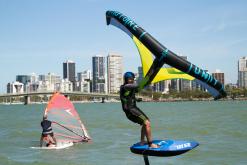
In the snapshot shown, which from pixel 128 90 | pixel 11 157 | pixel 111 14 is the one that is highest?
pixel 111 14

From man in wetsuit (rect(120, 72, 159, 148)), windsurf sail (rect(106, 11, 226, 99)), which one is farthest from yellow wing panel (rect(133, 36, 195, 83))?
man in wetsuit (rect(120, 72, 159, 148))

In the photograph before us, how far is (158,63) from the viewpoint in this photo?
26.1ft

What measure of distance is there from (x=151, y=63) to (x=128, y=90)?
3.57ft

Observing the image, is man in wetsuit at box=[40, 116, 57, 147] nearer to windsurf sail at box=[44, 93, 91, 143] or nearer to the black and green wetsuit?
windsurf sail at box=[44, 93, 91, 143]

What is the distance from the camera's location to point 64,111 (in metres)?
22.5

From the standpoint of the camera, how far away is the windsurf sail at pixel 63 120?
2180cm

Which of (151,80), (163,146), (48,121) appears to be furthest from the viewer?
(48,121)

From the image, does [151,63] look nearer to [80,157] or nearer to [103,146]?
[80,157]

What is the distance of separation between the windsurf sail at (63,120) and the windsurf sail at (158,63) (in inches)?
531

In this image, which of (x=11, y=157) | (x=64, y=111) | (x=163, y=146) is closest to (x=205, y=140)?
(x=64, y=111)

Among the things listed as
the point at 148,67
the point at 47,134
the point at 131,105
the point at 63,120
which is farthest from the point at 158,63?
the point at 63,120

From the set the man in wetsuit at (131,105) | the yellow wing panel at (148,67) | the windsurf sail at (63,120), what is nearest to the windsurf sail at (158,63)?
the yellow wing panel at (148,67)

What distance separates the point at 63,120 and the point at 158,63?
14.8 metres

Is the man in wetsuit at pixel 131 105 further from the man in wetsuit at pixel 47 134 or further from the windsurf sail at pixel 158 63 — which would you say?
the man in wetsuit at pixel 47 134
